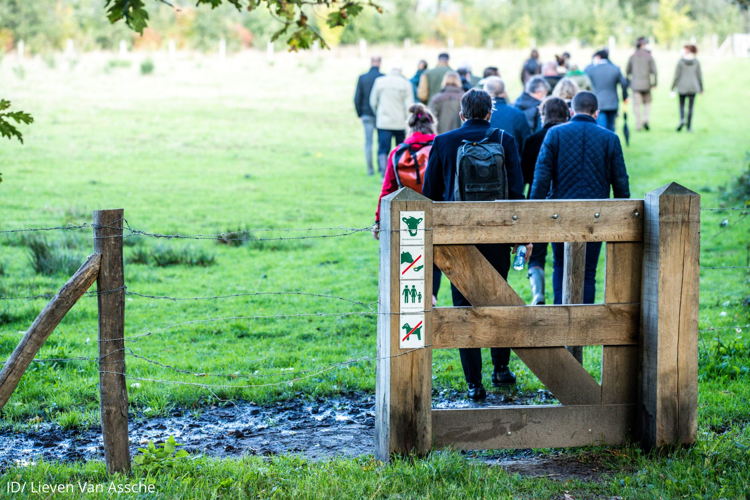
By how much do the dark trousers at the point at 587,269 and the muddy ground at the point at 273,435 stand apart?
133 cm

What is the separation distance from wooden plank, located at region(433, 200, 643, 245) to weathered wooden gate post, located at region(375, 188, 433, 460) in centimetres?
15

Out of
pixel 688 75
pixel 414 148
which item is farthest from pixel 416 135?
pixel 688 75

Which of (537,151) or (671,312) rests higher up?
(537,151)

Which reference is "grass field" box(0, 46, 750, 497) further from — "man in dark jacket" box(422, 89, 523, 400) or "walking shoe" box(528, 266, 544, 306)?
"walking shoe" box(528, 266, 544, 306)

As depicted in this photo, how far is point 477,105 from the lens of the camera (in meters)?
7.36

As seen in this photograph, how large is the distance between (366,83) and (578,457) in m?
14.0

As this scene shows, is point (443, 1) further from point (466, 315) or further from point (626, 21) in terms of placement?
Result: point (466, 315)

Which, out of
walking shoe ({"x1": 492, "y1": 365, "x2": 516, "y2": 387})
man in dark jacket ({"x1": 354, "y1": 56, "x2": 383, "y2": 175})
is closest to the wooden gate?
walking shoe ({"x1": 492, "y1": 365, "x2": 516, "y2": 387})

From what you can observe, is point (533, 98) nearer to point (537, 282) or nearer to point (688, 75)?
point (537, 282)

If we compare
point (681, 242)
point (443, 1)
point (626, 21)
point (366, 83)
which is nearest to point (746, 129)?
point (366, 83)

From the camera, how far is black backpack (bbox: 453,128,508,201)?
7.14m

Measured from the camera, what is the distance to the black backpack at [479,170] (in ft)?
23.4

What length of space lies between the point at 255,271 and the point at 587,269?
522 cm

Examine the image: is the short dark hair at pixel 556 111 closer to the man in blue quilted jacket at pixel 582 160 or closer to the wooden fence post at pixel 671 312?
the man in blue quilted jacket at pixel 582 160
